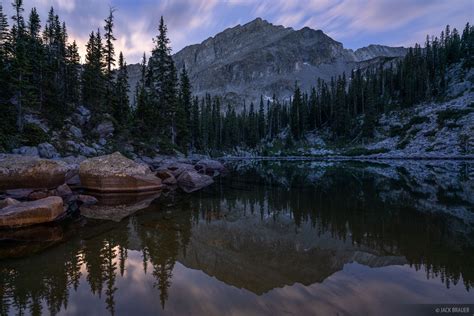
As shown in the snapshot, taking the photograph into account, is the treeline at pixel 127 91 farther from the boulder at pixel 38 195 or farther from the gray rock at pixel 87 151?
the boulder at pixel 38 195

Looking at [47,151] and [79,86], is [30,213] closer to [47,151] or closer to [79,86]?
[47,151]

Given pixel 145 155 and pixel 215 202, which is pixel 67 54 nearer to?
pixel 145 155

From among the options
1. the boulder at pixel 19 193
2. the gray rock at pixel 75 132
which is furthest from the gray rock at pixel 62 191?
the gray rock at pixel 75 132

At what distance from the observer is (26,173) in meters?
15.0

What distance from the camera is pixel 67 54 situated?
48.6 metres

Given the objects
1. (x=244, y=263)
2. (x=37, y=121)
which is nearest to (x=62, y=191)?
(x=244, y=263)

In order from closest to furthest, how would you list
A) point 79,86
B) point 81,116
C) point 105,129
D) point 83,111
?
point 105,129, point 81,116, point 83,111, point 79,86

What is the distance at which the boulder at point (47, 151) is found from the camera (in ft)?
87.9

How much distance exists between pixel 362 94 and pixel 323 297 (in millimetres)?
100245

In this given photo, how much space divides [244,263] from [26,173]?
14301 mm

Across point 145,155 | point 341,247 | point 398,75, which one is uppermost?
point 398,75

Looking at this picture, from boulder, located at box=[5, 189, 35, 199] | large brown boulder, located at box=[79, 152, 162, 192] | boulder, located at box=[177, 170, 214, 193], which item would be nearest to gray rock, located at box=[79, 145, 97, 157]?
large brown boulder, located at box=[79, 152, 162, 192]

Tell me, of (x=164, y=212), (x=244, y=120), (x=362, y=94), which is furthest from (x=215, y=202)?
(x=244, y=120)

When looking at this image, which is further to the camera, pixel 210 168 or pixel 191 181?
pixel 210 168
